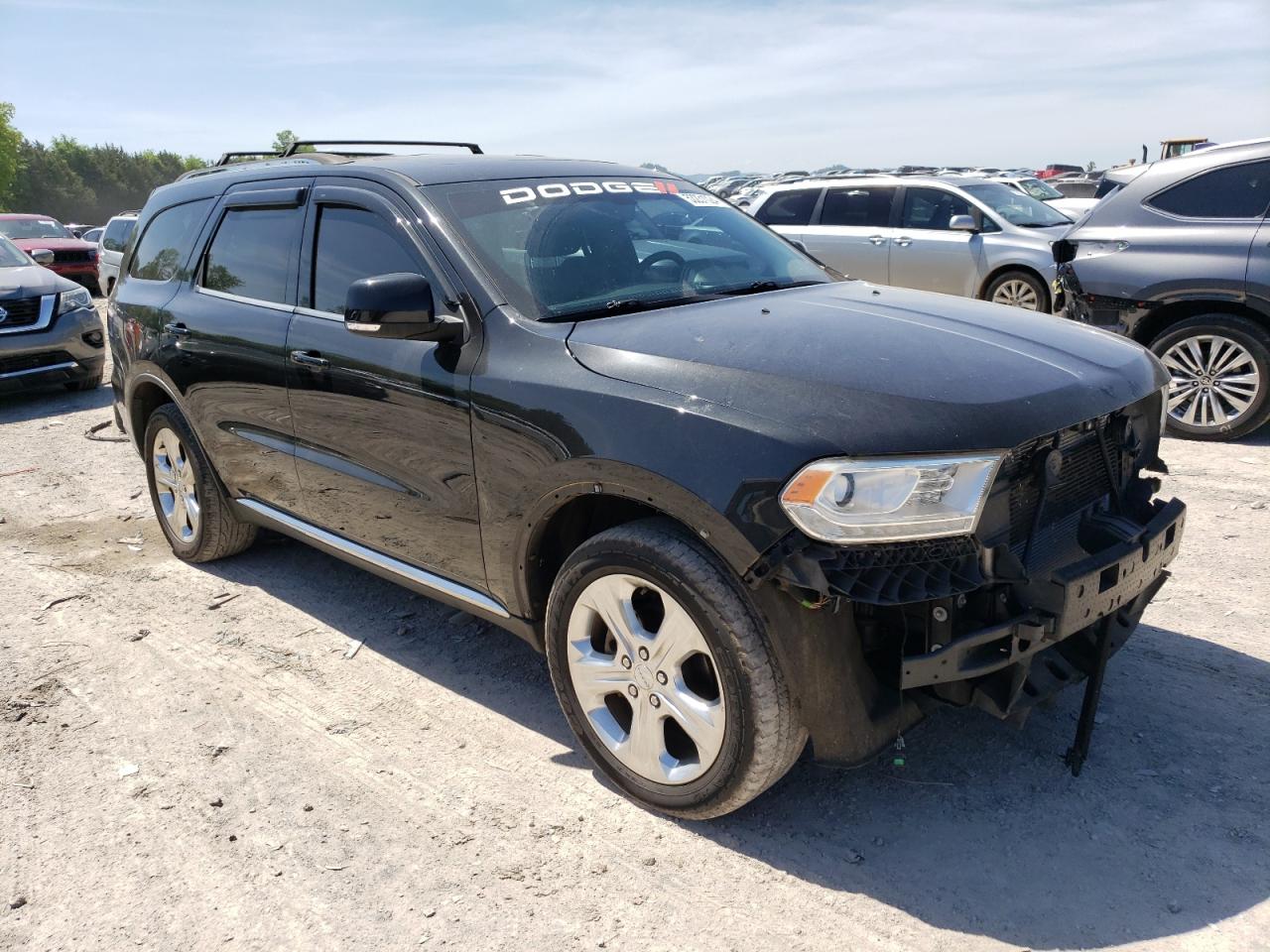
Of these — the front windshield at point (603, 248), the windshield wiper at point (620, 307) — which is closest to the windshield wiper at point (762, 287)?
the front windshield at point (603, 248)

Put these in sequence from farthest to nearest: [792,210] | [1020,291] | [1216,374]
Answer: [792,210] < [1020,291] < [1216,374]

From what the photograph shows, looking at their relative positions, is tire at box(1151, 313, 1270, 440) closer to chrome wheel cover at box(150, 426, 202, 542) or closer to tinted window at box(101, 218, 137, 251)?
chrome wheel cover at box(150, 426, 202, 542)

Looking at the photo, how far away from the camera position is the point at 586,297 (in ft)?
10.6

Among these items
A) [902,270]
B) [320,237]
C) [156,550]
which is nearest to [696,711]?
[320,237]

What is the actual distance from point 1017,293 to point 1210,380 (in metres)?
3.76

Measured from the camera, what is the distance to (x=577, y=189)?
3678 millimetres

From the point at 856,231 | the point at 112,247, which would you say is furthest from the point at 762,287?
the point at 112,247

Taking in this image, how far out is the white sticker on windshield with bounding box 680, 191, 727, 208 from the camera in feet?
13.4

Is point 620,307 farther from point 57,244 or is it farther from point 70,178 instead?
point 70,178

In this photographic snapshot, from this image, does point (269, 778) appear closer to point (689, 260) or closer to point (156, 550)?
point (689, 260)

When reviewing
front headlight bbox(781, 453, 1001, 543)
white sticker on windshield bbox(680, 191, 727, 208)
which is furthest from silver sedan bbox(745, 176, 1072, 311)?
front headlight bbox(781, 453, 1001, 543)

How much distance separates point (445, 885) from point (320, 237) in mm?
2422

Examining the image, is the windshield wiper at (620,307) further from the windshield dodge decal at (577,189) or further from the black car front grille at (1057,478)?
the black car front grille at (1057,478)

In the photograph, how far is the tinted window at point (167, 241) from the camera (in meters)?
4.71
